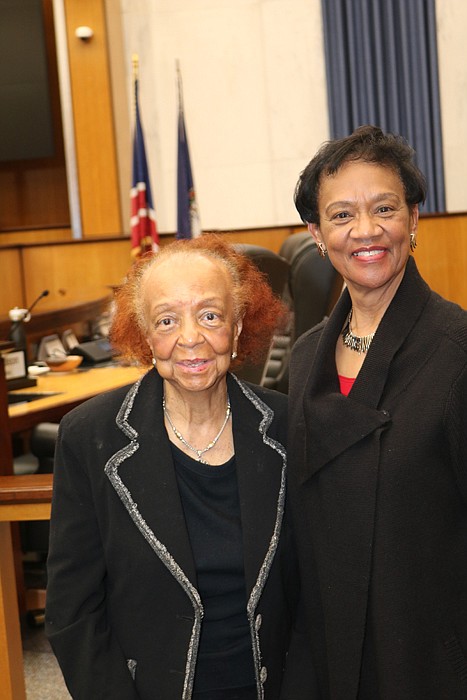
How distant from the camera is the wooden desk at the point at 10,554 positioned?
2.05 m

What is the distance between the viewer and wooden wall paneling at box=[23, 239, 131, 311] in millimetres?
9117

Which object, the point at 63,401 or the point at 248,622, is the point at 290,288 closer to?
the point at 63,401

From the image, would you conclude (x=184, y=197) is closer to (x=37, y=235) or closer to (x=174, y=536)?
(x=37, y=235)

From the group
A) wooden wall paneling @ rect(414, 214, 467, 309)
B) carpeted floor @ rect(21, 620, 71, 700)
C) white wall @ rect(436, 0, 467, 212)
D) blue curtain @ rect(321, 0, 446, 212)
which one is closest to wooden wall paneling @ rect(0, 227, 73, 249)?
blue curtain @ rect(321, 0, 446, 212)

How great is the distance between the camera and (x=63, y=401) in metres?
4.18

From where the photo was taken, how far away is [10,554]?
7.04 feet

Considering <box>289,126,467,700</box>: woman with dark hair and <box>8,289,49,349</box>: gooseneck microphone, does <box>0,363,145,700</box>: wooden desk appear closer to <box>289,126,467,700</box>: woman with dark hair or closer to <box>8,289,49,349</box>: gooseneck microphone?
<box>289,126,467,700</box>: woman with dark hair

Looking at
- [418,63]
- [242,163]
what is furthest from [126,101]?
[418,63]

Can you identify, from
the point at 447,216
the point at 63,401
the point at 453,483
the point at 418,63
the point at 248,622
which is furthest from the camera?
the point at 418,63

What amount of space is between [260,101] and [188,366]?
8.97 m

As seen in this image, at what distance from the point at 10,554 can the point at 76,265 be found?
7200mm

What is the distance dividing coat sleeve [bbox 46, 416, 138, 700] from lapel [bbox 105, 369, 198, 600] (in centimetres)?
7

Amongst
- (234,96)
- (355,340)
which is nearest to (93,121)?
(234,96)

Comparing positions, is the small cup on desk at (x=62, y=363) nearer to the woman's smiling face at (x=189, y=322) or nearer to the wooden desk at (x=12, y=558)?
the wooden desk at (x=12, y=558)
